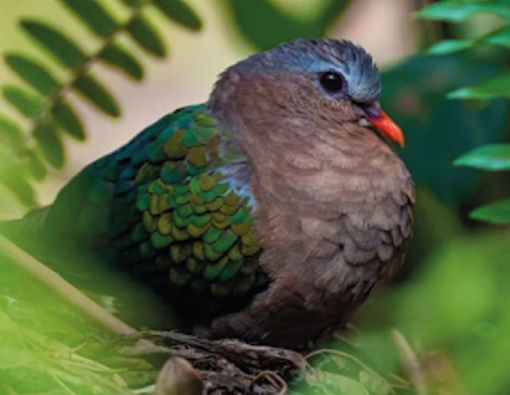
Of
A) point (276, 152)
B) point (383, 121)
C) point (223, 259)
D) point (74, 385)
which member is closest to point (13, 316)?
point (74, 385)

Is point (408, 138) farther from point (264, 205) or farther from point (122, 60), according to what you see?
point (264, 205)

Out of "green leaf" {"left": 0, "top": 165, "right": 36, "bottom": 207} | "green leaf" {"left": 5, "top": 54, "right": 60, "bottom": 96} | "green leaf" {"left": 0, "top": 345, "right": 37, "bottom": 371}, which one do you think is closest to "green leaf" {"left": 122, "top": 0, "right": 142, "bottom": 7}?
"green leaf" {"left": 5, "top": 54, "right": 60, "bottom": 96}

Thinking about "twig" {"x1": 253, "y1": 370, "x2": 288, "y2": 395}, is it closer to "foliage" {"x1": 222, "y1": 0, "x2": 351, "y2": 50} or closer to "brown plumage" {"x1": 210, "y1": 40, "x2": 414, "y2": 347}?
"brown plumage" {"x1": 210, "y1": 40, "x2": 414, "y2": 347}

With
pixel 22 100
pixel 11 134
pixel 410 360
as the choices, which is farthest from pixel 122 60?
pixel 410 360

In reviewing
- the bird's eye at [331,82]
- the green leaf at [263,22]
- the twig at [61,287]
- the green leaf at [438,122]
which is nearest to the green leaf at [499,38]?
the bird's eye at [331,82]

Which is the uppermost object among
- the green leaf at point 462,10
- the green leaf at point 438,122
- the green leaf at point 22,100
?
the green leaf at point 22,100

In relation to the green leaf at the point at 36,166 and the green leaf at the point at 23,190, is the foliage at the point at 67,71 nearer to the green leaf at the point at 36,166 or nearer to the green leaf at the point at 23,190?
the green leaf at the point at 36,166

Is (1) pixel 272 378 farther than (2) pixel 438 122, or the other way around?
(2) pixel 438 122
